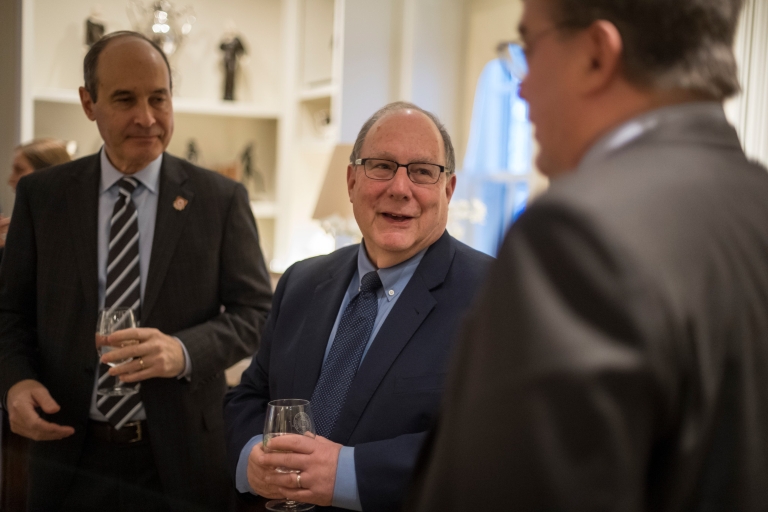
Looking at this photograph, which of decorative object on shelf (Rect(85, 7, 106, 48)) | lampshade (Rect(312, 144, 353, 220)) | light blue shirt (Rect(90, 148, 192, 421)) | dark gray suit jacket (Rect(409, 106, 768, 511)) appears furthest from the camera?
decorative object on shelf (Rect(85, 7, 106, 48))

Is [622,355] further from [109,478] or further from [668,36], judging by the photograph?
[109,478]

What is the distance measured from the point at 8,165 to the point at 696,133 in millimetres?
4192

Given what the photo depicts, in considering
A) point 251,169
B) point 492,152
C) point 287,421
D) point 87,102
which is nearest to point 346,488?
point 287,421

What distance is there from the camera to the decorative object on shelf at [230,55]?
527cm

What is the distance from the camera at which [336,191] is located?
3678 millimetres

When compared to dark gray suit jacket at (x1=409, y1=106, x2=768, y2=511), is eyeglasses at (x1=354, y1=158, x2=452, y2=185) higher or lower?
higher

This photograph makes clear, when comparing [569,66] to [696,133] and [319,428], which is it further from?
[319,428]

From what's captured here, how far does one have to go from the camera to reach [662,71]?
662 mm

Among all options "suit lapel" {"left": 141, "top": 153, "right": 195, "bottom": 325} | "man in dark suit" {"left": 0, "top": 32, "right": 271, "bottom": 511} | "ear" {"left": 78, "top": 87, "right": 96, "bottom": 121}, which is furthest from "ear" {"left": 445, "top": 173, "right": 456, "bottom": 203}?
"ear" {"left": 78, "top": 87, "right": 96, "bottom": 121}

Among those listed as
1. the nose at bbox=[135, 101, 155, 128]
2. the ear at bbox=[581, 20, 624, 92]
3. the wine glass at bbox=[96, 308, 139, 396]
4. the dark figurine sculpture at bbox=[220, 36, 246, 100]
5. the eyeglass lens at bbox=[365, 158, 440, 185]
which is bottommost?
the wine glass at bbox=[96, 308, 139, 396]

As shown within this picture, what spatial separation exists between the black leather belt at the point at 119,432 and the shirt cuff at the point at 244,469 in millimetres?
509

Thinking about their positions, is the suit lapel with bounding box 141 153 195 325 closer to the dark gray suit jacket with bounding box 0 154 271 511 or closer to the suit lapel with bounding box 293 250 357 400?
the dark gray suit jacket with bounding box 0 154 271 511

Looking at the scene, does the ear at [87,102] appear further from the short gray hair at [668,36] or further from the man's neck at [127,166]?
the short gray hair at [668,36]

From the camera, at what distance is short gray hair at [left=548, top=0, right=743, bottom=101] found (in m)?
0.66
